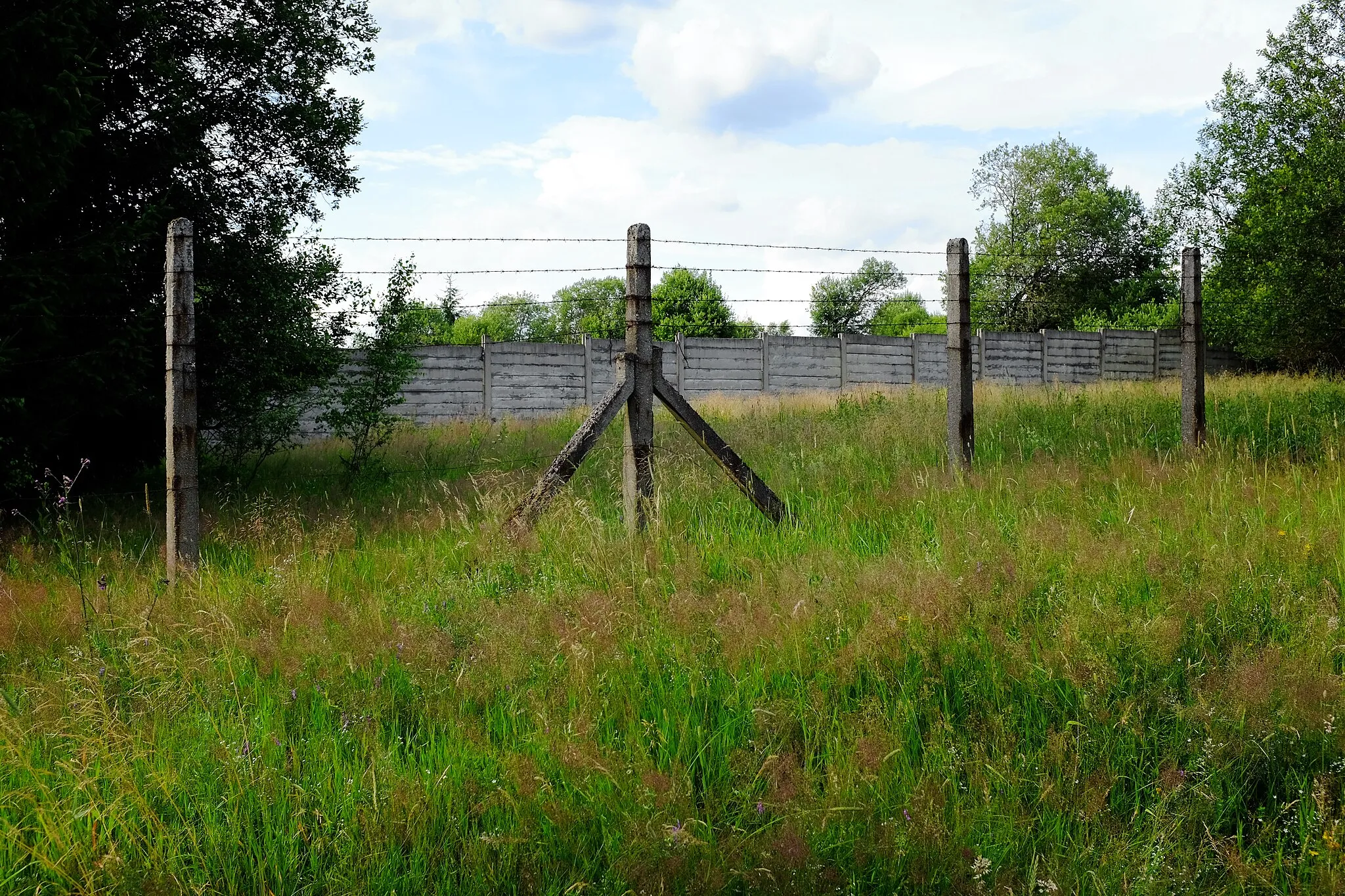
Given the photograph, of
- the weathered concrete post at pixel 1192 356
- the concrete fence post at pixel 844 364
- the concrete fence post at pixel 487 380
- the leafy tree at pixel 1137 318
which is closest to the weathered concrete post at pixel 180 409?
the weathered concrete post at pixel 1192 356

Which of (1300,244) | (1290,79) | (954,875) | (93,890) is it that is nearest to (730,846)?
(954,875)

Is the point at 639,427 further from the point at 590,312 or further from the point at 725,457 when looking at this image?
the point at 590,312

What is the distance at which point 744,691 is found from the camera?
3.36m

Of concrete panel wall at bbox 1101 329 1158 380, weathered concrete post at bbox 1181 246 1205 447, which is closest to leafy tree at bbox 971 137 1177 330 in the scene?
A: concrete panel wall at bbox 1101 329 1158 380

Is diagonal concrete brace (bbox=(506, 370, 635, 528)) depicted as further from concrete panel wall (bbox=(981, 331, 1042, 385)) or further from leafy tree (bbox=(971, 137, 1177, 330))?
leafy tree (bbox=(971, 137, 1177, 330))

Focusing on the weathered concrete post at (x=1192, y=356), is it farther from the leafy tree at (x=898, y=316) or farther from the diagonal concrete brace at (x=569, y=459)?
the leafy tree at (x=898, y=316)

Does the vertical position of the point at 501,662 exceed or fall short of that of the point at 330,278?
it falls short

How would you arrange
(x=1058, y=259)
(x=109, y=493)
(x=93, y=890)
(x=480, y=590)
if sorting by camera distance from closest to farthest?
(x=93, y=890) → (x=480, y=590) → (x=109, y=493) → (x=1058, y=259)

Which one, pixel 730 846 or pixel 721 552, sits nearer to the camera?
Answer: pixel 730 846

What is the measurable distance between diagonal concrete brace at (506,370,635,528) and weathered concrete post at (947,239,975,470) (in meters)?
3.03

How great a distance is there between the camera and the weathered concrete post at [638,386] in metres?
5.77

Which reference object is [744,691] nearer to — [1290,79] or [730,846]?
[730,846]

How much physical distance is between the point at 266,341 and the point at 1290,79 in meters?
27.9

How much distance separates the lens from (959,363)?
751cm
